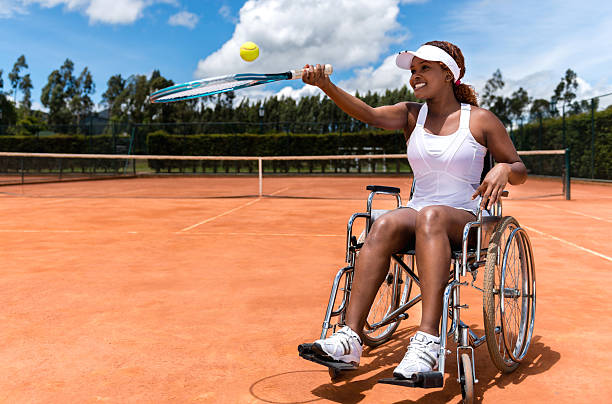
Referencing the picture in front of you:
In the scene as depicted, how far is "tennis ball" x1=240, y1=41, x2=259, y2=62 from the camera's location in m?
4.11

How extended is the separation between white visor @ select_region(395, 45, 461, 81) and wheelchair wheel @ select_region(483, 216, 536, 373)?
78cm

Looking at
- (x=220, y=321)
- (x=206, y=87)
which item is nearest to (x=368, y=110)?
(x=206, y=87)

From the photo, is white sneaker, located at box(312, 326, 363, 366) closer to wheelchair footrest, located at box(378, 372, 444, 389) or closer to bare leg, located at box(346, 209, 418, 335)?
bare leg, located at box(346, 209, 418, 335)

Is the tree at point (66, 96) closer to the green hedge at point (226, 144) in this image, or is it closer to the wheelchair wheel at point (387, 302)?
the green hedge at point (226, 144)

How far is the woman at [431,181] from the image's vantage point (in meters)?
2.24

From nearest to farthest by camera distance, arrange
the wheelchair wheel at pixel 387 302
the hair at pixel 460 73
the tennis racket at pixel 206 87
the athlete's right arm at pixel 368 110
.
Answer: the hair at pixel 460 73
the athlete's right arm at pixel 368 110
the wheelchair wheel at pixel 387 302
the tennis racket at pixel 206 87

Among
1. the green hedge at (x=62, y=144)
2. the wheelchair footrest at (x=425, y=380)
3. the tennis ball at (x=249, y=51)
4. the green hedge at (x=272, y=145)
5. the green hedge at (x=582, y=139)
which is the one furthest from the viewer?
the green hedge at (x=62, y=144)

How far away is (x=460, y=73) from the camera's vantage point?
2779 millimetres

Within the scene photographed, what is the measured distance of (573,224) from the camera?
8203mm

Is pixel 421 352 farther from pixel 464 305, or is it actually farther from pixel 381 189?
pixel 381 189

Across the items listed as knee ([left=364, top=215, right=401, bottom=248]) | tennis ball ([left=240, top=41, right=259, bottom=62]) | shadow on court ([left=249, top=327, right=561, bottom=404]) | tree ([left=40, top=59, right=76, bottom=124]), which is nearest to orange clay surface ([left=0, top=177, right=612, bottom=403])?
shadow on court ([left=249, top=327, right=561, bottom=404])

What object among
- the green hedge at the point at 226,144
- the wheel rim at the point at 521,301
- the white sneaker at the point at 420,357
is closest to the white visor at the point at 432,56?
the wheel rim at the point at 521,301

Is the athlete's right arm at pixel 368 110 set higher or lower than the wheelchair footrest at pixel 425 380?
higher

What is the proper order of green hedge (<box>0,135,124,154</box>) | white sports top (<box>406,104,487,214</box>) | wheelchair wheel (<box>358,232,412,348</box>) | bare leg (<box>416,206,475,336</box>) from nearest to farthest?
bare leg (<box>416,206,475,336</box>) → white sports top (<box>406,104,487,214</box>) → wheelchair wheel (<box>358,232,412,348</box>) → green hedge (<box>0,135,124,154</box>)
